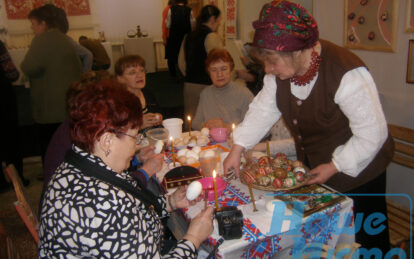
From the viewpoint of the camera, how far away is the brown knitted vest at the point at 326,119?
1447mm

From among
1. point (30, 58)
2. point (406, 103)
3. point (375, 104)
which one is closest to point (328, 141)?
point (375, 104)

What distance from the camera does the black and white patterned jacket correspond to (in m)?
0.99

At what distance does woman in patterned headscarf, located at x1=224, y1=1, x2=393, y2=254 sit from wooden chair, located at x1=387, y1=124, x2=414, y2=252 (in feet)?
1.43

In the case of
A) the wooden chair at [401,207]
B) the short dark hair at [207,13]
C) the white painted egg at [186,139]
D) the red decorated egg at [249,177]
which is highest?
the short dark hair at [207,13]

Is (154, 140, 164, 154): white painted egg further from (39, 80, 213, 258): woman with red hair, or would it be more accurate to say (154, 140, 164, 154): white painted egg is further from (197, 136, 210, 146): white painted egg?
(39, 80, 213, 258): woman with red hair

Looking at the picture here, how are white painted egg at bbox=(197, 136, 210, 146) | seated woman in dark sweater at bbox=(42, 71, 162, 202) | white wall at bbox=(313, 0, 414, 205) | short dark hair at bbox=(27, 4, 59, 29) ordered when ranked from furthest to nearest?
1. short dark hair at bbox=(27, 4, 59, 29)
2. white wall at bbox=(313, 0, 414, 205)
3. white painted egg at bbox=(197, 136, 210, 146)
4. seated woman in dark sweater at bbox=(42, 71, 162, 202)

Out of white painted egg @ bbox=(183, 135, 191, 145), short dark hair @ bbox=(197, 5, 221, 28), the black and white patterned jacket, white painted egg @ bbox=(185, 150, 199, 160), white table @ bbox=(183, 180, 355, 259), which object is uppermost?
short dark hair @ bbox=(197, 5, 221, 28)

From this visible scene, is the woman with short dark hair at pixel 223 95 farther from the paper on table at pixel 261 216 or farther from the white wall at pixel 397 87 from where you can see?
the paper on table at pixel 261 216

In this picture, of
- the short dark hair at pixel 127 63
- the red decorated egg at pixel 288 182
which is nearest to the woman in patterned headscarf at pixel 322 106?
the red decorated egg at pixel 288 182

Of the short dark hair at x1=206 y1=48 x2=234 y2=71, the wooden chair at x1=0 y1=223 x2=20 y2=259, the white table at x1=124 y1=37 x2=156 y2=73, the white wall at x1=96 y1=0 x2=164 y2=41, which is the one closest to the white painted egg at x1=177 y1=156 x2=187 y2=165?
the wooden chair at x1=0 y1=223 x2=20 y2=259

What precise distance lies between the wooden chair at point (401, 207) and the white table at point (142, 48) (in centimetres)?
702

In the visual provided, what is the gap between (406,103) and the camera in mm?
2482

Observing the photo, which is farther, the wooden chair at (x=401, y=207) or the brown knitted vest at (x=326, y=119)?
the wooden chair at (x=401, y=207)

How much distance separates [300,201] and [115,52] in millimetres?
8160
